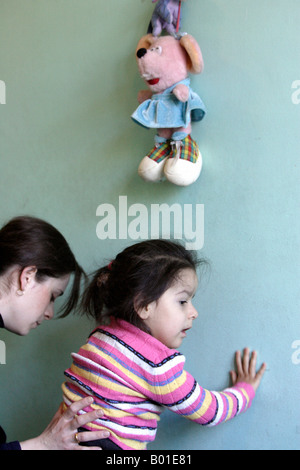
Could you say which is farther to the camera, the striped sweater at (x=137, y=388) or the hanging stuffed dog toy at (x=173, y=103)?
the hanging stuffed dog toy at (x=173, y=103)

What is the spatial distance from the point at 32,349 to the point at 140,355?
1.98 feet

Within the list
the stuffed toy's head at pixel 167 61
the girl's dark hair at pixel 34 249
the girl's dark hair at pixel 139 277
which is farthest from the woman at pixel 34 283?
the stuffed toy's head at pixel 167 61

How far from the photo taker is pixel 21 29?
142cm

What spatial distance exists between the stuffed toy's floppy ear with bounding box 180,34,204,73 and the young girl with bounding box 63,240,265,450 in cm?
41

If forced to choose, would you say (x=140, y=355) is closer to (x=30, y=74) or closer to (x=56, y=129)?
(x=56, y=129)

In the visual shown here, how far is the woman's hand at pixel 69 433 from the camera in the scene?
0.94m

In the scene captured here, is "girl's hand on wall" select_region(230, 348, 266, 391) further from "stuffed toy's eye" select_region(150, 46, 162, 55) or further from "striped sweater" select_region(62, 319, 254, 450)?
"stuffed toy's eye" select_region(150, 46, 162, 55)

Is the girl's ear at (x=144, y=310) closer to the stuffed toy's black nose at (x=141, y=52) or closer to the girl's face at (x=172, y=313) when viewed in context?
the girl's face at (x=172, y=313)

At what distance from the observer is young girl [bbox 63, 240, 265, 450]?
3.10 ft

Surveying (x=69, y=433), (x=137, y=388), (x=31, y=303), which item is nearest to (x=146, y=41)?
(x=31, y=303)

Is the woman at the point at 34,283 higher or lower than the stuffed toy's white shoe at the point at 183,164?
lower

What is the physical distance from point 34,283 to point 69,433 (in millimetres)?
327

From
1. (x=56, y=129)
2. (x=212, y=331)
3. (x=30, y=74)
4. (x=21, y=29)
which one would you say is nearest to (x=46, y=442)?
(x=212, y=331)

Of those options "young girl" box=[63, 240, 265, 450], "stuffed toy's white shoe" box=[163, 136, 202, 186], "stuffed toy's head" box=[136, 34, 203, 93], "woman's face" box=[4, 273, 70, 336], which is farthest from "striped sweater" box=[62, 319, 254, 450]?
"stuffed toy's head" box=[136, 34, 203, 93]
